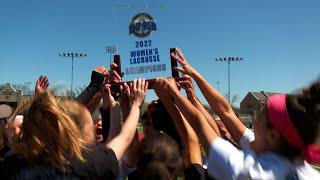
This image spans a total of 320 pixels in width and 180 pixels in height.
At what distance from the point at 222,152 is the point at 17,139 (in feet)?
4.39

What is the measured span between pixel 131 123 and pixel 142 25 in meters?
1.84

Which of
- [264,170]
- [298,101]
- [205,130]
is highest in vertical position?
[298,101]

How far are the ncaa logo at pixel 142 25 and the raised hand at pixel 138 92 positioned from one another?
3.73 ft

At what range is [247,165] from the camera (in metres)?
2.42

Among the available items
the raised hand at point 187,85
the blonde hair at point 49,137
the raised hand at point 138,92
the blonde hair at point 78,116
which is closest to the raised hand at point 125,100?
the raised hand at point 138,92

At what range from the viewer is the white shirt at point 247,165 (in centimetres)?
241

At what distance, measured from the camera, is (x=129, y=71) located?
15.8 ft

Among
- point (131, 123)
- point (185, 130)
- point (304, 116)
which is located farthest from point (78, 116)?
point (304, 116)

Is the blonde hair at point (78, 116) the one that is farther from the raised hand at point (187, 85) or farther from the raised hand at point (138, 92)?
the raised hand at point (187, 85)

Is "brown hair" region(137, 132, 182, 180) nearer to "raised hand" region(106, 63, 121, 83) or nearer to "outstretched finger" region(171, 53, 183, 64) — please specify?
"outstretched finger" region(171, 53, 183, 64)

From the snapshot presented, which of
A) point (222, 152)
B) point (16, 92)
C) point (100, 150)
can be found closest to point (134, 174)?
point (100, 150)

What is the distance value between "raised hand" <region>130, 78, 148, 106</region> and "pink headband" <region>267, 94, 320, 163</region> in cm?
130

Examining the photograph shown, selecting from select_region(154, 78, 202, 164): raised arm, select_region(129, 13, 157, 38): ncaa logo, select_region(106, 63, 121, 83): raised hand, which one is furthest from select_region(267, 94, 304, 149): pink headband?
select_region(129, 13, 157, 38): ncaa logo

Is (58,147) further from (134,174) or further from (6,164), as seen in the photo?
(134,174)
